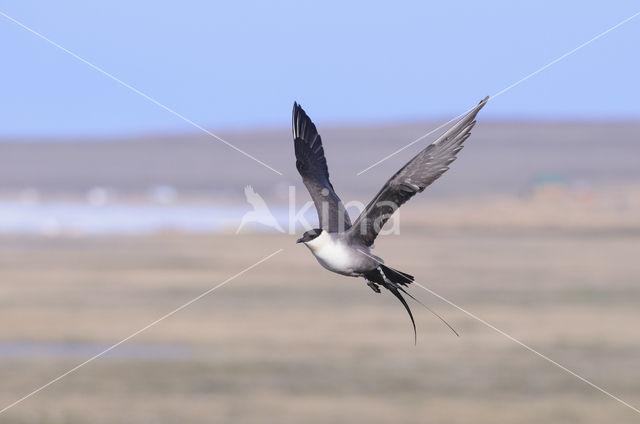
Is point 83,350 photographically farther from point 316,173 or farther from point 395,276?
point 395,276

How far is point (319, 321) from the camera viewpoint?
36.2 m

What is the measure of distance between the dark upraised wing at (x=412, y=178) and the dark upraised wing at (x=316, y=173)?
0.13 metres

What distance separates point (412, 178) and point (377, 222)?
8.3 inches

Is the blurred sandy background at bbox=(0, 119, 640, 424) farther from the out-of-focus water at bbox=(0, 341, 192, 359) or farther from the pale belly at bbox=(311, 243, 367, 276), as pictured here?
the pale belly at bbox=(311, 243, 367, 276)

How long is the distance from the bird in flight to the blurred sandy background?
2123 centimetres

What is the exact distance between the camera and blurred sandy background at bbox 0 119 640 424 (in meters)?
26.5

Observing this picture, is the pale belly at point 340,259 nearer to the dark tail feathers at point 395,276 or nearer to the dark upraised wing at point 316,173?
the dark tail feathers at point 395,276

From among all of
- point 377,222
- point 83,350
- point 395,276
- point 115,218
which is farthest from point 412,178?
point 115,218

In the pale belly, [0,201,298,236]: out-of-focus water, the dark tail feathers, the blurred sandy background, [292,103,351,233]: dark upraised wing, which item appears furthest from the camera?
[0,201,298,236]: out-of-focus water

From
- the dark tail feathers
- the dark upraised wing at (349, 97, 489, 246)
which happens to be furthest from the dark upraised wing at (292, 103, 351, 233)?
the dark tail feathers

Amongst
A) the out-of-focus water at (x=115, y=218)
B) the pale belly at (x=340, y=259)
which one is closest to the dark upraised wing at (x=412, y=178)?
the pale belly at (x=340, y=259)

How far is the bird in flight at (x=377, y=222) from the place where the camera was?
3938 millimetres

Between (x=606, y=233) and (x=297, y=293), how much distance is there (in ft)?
91.1

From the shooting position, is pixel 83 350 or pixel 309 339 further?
pixel 309 339
